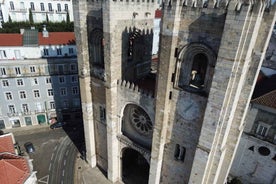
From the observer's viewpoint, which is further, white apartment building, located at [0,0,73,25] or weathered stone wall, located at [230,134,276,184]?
white apartment building, located at [0,0,73,25]

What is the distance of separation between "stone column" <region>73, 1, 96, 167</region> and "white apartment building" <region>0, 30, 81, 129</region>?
15.5 metres

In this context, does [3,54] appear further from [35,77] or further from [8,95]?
[8,95]

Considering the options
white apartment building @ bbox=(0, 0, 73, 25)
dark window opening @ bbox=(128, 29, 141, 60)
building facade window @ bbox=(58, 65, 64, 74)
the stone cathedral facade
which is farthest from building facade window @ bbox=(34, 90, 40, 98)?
white apartment building @ bbox=(0, 0, 73, 25)

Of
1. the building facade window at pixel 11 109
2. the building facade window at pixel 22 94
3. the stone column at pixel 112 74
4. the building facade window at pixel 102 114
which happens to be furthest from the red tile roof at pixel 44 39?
the stone column at pixel 112 74

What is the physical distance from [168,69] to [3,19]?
70611 millimetres

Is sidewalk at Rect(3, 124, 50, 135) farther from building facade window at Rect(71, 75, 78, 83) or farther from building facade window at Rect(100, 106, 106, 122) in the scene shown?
building facade window at Rect(100, 106, 106, 122)

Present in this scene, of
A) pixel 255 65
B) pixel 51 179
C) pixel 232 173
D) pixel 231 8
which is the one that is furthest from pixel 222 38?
pixel 51 179

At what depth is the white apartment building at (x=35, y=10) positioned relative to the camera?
69.3 meters

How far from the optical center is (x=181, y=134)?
2300cm

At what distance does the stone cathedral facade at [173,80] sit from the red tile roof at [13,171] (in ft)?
31.3

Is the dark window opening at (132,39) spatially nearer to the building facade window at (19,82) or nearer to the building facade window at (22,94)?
the building facade window at (19,82)

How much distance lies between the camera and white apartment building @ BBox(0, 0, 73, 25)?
69.3 meters

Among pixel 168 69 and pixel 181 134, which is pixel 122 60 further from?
pixel 181 134

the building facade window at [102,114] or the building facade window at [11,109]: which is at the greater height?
the building facade window at [102,114]
